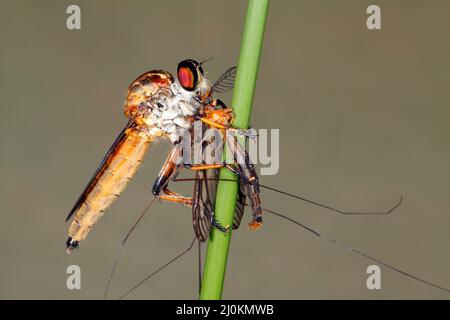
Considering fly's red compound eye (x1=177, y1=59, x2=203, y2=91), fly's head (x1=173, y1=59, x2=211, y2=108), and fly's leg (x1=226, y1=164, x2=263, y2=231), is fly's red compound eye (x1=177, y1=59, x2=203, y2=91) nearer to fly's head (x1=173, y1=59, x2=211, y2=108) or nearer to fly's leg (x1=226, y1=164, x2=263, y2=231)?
fly's head (x1=173, y1=59, x2=211, y2=108)

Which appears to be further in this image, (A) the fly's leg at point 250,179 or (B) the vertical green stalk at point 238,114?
(A) the fly's leg at point 250,179

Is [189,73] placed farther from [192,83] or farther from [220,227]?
[220,227]

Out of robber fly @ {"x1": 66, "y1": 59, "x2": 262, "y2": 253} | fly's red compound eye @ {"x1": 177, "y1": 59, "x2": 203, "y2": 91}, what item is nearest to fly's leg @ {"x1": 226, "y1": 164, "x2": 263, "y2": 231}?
robber fly @ {"x1": 66, "y1": 59, "x2": 262, "y2": 253}

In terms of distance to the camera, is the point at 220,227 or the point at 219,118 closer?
the point at 220,227

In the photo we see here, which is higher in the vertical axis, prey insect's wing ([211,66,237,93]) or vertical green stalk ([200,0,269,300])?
prey insect's wing ([211,66,237,93])

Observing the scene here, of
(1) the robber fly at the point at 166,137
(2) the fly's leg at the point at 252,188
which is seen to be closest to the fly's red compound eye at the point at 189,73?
(1) the robber fly at the point at 166,137

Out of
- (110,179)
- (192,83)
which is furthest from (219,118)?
(110,179)

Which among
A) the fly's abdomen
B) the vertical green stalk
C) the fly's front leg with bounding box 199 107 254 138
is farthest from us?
the fly's abdomen

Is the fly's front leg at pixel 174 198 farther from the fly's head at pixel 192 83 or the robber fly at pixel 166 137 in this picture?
the fly's head at pixel 192 83

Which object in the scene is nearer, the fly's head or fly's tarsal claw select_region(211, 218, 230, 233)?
fly's tarsal claw select_region(211, 218, 230, 233)
